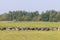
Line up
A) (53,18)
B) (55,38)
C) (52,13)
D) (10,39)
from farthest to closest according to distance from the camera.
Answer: (52,13), (53,18), (55,38), (10,39)

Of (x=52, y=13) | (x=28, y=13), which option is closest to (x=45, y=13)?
(x=52, y=13)

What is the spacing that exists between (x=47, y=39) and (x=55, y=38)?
122 cm

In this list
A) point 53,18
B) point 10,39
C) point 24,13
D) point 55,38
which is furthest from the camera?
point 24,13

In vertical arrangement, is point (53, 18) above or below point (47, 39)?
→ below

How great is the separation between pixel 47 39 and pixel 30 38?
1.76 meters

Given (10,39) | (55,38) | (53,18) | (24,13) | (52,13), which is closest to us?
(10,39)

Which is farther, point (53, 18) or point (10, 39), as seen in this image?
point (53, 18)

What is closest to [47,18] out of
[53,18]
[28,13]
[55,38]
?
[53,18]

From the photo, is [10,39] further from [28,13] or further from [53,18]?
[28,13]

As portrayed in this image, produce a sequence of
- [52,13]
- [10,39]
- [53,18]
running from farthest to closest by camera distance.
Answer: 1. [52,13]
2. [53,18]
3. [10,39]

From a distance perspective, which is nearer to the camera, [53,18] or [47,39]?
[47,39]

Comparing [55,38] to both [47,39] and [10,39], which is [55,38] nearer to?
[47,39]

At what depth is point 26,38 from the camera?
19828mm

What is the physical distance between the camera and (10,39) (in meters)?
18.9
